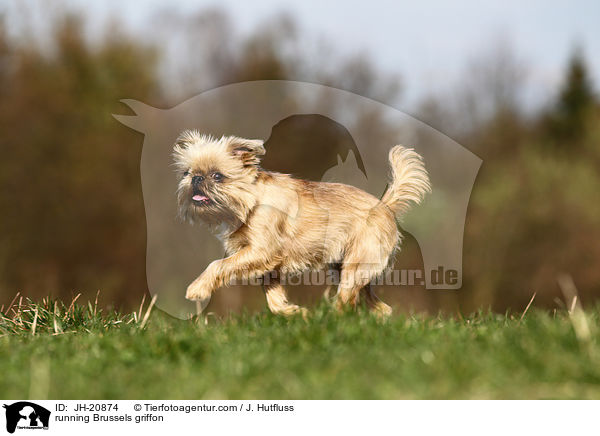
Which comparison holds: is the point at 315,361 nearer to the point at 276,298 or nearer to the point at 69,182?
the point at 276,298

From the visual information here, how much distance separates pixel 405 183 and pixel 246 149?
5.07ft

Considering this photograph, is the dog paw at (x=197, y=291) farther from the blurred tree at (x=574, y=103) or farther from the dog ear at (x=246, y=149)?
the blurred tree at (x=574, y=103)

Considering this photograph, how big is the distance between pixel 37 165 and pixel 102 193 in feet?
6.24

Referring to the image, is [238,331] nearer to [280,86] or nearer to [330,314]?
[330,314]

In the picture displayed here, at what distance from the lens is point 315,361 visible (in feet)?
13.1

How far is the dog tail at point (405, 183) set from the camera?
578 centimetres

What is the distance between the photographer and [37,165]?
1759 centimetres
